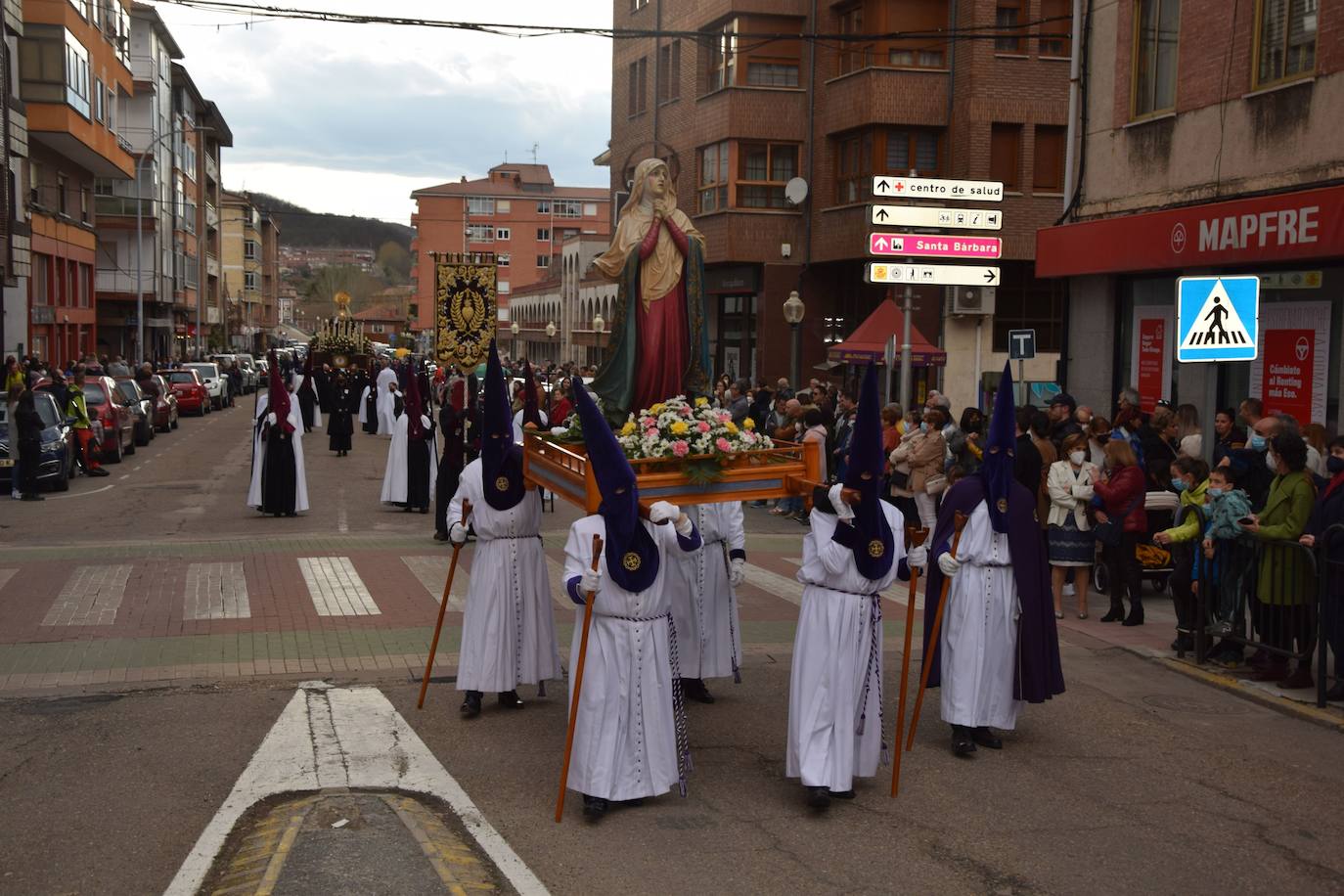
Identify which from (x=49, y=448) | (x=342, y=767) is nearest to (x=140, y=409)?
(x=49, y=448)

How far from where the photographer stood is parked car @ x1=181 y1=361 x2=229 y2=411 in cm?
4666

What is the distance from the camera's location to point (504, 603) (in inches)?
357

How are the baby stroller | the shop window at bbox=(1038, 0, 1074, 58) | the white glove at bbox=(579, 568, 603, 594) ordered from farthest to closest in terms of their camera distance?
the shop window at bbox=(1038, 0, 1074, 58) < the baby stroller < the white glove at bbox=(579, 568, 603, 594)

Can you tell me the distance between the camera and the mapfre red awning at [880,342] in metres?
21.8

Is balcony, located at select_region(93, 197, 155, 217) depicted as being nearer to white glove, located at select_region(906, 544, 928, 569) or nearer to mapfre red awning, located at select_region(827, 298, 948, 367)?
mapfre red awning, located at select_region(827, 298, 948, 367)

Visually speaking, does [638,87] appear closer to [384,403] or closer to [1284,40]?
[384,403]

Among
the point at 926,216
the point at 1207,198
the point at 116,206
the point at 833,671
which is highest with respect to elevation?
the point at 116,206

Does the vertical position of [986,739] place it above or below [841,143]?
below

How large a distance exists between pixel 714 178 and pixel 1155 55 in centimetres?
1812

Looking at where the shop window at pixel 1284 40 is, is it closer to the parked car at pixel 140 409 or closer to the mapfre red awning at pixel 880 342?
the mapfre red awning at pixel 880 342

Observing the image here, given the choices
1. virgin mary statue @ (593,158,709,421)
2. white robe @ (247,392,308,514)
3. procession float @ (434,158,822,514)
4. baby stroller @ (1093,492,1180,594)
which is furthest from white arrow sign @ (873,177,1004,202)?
white robe @ (247,392,308,514)

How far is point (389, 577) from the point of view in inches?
559

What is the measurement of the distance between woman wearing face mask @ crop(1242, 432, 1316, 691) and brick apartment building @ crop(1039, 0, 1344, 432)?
3381 mm

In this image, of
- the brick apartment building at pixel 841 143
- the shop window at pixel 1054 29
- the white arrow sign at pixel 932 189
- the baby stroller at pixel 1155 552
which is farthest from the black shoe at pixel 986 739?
the shop window at pixel 1054 29
